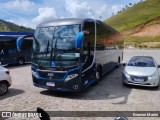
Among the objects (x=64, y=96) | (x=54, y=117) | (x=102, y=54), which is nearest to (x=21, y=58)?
(x=102, y=54)

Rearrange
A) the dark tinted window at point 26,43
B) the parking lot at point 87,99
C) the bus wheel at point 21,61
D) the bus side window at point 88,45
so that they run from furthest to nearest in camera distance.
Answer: the dark tinted window at point 26,43 < the bus wheel at point 21,61 < the bus side window at point 88,45 < the parking lot at point 87,99

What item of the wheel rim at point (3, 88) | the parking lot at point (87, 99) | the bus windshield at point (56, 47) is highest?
the bus windshield at point (56, 47)

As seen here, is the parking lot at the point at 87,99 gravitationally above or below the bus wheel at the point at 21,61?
below

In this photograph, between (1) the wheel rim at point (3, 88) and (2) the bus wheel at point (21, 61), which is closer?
Result: (1) the wheel rim at point (3, 88)

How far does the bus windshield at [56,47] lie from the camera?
27.6 feet

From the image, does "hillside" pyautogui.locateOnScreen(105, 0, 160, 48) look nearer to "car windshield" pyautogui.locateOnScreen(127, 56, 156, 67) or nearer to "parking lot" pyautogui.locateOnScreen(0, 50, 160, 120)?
"car windshield" pyautogui.locateOnScreen(127, 56, 156, 67)

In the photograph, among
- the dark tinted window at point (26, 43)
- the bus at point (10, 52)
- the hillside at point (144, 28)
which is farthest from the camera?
the hillside at point (144, 28)

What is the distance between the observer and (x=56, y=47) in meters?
8.60

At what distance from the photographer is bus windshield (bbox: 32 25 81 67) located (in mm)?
8398

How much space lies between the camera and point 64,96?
9.00m

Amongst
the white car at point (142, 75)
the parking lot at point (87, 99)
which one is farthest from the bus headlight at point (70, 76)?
the white car at point (142, 75)

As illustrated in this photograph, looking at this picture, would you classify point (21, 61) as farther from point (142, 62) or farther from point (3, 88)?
point (142, 62)

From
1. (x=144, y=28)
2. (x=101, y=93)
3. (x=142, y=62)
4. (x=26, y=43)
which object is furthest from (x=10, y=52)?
(x=144, y=28)

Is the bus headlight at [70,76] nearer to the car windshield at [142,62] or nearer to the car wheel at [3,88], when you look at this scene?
the car wheel at [3,88]
